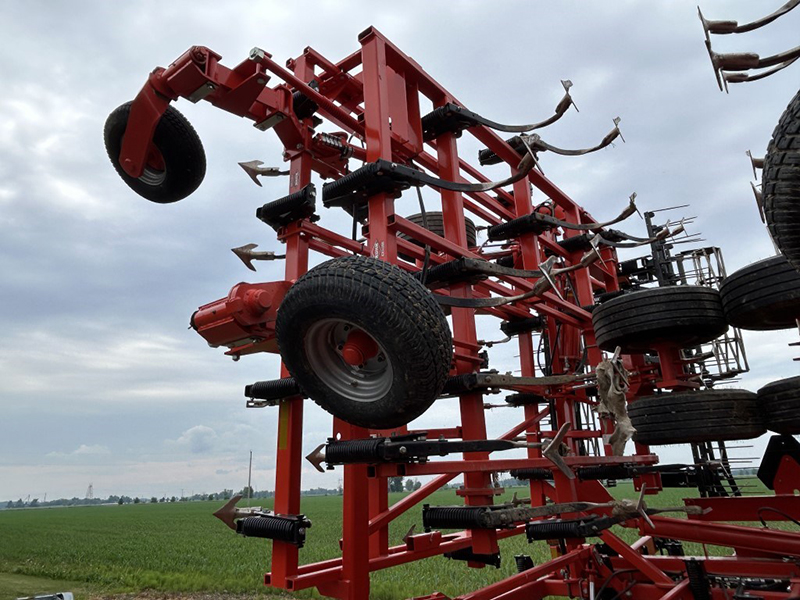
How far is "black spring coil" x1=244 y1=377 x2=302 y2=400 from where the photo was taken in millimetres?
3500

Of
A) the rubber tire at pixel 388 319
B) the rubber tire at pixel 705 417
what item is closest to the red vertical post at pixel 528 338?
the rubber tire at pixel 705 417

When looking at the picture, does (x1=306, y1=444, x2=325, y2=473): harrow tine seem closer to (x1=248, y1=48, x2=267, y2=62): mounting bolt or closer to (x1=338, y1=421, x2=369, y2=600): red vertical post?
(x1=338, y1=421, x2=369, y2=600): red vertical post

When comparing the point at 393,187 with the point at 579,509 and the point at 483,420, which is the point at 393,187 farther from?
the point at 579,509

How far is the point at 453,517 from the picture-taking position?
11.4 ft

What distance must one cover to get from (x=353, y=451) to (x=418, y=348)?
2.38 feet

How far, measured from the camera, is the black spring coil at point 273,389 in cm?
350

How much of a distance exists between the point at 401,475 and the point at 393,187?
1870 mm

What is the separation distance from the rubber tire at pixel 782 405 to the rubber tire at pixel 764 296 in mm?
453

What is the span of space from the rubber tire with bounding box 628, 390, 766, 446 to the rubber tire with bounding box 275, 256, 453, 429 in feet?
7.03

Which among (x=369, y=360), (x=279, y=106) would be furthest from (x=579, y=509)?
(x=279, y=106)

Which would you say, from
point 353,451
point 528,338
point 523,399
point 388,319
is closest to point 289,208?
point 388,319

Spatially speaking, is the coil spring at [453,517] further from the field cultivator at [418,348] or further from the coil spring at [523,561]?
the coil spring at [523,561]

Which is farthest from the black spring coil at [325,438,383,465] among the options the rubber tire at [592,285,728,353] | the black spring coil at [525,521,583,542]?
the rubber tire at [592,285,728,353]

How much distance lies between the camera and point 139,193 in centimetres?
438
